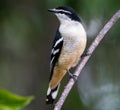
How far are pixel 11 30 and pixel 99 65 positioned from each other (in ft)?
4.81

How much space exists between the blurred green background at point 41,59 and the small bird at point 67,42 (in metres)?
1.47

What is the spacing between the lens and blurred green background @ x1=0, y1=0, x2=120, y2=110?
6.01 meters

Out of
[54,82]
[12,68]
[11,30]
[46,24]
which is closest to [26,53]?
[12,68]

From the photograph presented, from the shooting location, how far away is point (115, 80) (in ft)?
21.0

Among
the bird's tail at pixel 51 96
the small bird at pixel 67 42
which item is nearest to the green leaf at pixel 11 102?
the small bird at pixel 67 42

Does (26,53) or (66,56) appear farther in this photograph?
(26,53)

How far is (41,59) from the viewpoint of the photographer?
6.29m

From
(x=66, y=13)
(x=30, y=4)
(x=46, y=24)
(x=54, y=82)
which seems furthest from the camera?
(x=30, y=4)

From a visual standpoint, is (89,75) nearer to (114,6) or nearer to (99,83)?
(99,83)

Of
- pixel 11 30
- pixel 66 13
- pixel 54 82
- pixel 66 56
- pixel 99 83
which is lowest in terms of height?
pixel 99 83

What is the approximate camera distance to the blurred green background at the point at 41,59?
6.01m

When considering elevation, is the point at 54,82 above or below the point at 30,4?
above

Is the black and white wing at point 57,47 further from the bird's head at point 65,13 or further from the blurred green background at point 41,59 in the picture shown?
the blurred green background at point 41,59

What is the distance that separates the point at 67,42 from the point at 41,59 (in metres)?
2.38
